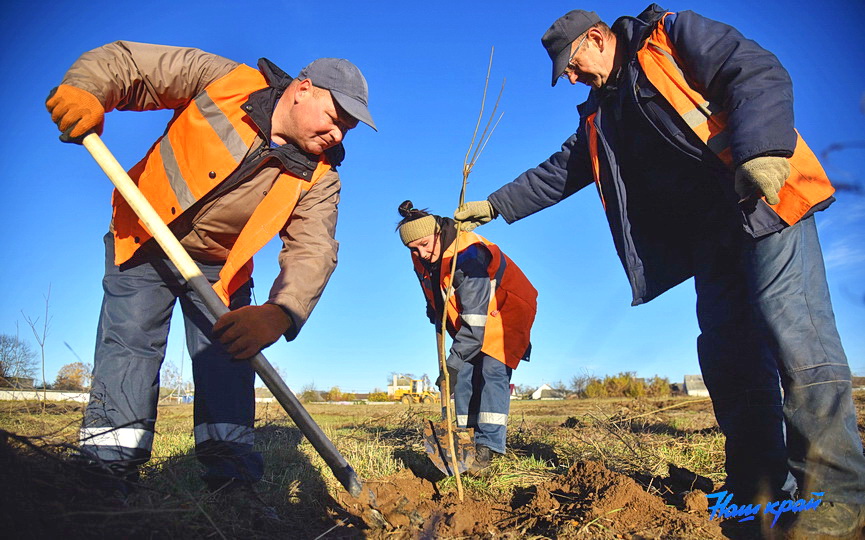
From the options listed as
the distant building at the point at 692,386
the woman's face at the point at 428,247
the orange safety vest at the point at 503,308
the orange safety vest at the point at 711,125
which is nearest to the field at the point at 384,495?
the orange safety vest at the point at 503,308

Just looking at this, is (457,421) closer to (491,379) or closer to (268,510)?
(491,379)

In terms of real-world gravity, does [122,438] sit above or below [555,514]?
above

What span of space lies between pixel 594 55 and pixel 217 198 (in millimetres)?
1948

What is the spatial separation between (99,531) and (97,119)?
5.26 ft

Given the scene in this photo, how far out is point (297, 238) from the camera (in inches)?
108

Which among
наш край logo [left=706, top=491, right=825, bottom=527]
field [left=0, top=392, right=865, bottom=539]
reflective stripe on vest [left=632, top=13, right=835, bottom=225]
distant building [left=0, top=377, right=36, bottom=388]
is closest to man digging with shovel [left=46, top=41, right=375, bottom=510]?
field [left=0, top=392, right=865, bottom=539]

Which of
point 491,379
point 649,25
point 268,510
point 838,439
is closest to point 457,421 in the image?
point 491,379

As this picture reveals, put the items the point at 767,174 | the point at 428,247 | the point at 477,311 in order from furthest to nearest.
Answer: the point at 428,247, the point at 477,311, the point at 767,174

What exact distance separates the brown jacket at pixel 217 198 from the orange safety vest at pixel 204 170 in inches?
3.4

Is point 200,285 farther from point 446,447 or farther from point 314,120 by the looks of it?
point 446,447

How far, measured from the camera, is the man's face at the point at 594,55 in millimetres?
2598

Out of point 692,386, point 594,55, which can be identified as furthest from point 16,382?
point 692,386

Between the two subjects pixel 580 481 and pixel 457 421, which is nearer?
pixel 580 481

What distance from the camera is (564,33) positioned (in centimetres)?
260
